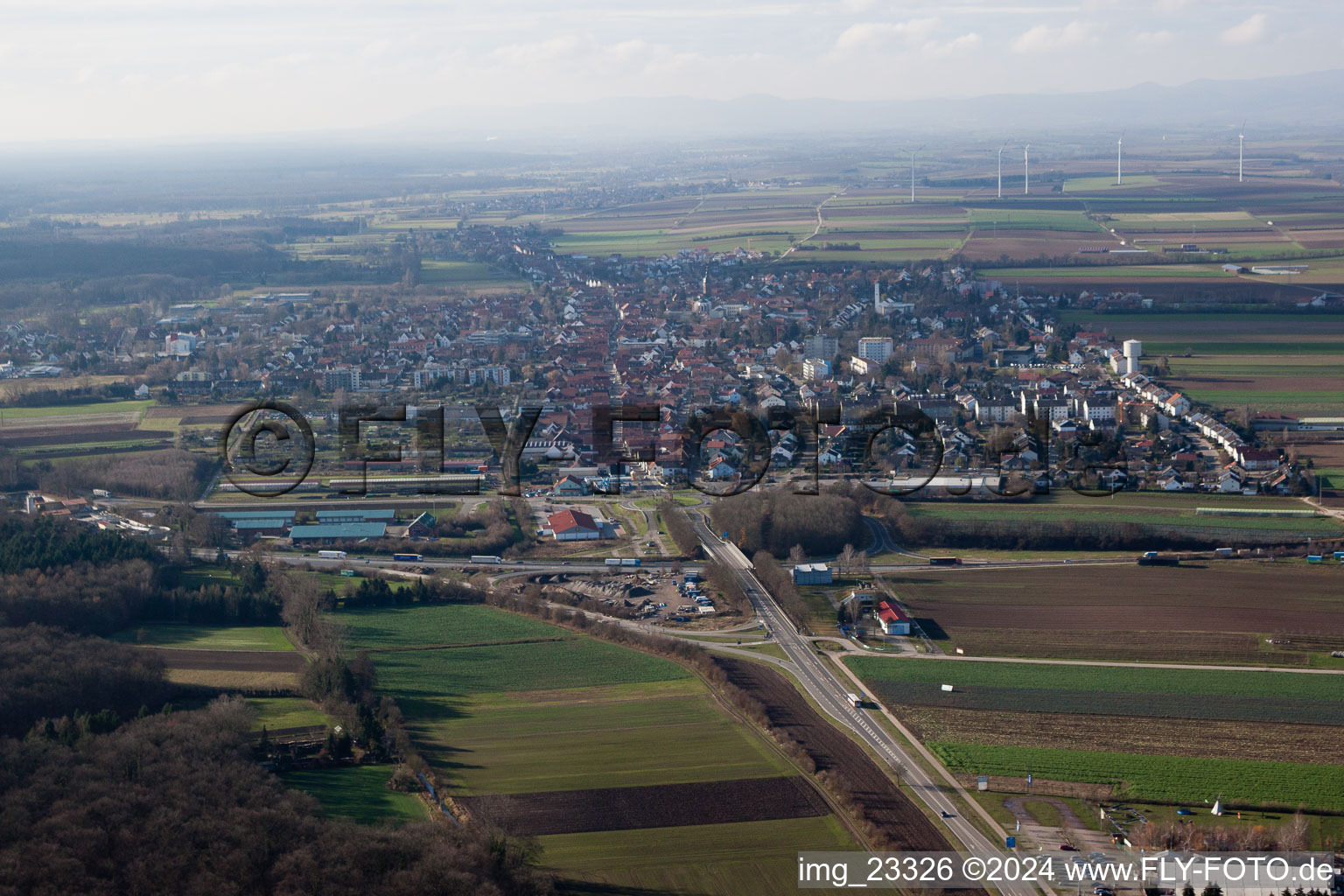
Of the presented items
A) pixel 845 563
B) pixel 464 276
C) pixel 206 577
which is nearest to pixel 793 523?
pixel 845 563

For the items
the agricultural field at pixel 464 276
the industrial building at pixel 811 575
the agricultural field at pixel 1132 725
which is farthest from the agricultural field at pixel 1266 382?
the agricultural field at pixel 464 276

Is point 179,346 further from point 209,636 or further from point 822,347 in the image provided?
point 209,636

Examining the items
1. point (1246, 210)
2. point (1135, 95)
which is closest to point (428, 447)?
point (1246, 210)

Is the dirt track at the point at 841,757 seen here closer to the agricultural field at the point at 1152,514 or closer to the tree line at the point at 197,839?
the tree line at the point at 197,839

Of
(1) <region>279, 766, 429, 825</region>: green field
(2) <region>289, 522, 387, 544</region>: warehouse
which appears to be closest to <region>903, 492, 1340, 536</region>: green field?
(2) <region>289, 522, 387, 544</region>: warehouse

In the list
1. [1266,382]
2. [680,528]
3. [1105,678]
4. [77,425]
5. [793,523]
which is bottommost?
[1105,678]

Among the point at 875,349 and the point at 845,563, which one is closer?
the point at 845,563

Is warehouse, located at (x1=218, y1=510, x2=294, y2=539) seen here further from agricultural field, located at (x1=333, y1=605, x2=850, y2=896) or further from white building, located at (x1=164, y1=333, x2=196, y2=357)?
white building, located at (x1=164, y1=333, x2=196, y2=357)

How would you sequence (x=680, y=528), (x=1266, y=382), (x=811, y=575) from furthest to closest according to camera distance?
(x=1266, y=382) → (x=680, y=528) → (x=811, y=575)
